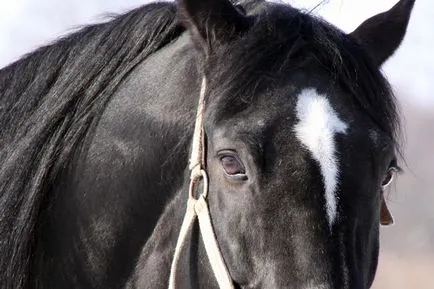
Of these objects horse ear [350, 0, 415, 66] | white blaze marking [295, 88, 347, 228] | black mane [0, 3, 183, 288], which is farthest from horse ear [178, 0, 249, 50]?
horse ear [350, 0, 415, 66]

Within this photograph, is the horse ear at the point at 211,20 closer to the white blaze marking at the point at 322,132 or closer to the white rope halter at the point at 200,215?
the white rope halter at the point at 200,215

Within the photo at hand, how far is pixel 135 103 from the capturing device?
151 inches

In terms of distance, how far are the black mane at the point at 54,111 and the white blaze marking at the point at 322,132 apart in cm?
93

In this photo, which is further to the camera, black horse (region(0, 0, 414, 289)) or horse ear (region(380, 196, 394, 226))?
horse ear (region(380, 196, 394, 226))

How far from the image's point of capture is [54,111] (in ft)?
12.9

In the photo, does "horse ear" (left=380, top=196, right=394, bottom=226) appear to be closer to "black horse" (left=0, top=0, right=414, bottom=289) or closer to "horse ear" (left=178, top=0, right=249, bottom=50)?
"black horse" (left=0, top=0, right=414, bottom=289)

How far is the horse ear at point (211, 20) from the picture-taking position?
3.50 metres

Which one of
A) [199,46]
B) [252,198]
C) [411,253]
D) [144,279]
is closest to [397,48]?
[199,46]

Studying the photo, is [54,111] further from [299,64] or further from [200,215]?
[299,64]

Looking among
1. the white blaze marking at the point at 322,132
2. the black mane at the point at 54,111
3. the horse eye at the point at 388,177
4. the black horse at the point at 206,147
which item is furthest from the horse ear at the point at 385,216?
the black mane at the point at 54,111

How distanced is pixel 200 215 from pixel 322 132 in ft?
2.02

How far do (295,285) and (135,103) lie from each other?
124 cm

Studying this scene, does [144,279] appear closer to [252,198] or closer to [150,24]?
[252,198]

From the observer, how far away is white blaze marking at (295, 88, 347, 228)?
3104 mm
